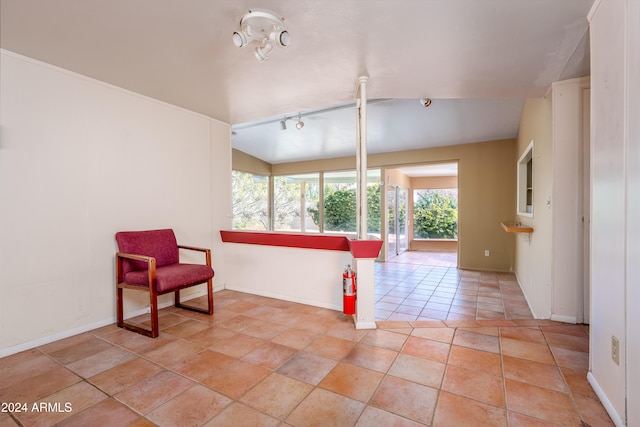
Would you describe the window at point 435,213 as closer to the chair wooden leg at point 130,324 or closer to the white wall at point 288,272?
the white wall at point 288,272

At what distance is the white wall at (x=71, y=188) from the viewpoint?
2223mm

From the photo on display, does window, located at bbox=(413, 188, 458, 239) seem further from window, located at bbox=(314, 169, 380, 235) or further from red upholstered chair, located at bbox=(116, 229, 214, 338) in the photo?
red upholstered chair, located at bbox=(116, 229, 214, 338)

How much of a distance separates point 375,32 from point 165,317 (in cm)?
312

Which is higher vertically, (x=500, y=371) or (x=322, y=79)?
(x=322, y=79)

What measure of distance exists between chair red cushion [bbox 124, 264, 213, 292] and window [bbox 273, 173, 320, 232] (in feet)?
15.7

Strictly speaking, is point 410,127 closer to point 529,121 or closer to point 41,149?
point 529,121

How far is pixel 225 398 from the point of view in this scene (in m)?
1.67

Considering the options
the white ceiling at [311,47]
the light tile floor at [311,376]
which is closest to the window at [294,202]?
the white ceiling at [311,47]

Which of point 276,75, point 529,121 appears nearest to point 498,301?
point 529,121

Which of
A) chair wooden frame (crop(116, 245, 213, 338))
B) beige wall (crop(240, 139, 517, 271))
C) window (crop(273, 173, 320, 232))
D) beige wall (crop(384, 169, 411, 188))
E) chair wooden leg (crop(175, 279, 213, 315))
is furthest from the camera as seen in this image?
window (crop(273, 173, 320, 232))

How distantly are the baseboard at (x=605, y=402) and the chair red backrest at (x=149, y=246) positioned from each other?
3.38m

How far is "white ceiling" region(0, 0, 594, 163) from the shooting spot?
1.74 m

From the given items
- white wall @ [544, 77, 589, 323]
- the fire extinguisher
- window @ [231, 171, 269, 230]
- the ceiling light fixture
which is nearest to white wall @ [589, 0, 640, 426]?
white wall @ [544, 77, 589, 323]

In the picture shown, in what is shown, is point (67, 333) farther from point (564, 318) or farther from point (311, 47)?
point (564, 318)
